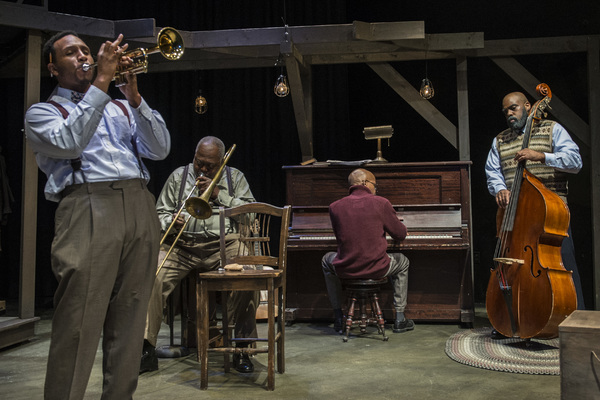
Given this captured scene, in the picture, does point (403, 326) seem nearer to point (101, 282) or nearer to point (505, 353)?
point (505, 353)

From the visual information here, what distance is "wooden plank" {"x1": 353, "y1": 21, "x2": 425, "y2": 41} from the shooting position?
545 centimetres

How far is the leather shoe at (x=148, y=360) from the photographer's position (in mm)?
3859

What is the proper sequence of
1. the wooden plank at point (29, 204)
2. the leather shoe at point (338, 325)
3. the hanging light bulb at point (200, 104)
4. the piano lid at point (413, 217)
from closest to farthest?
the wooden plank at point (29, 204)
the leather shoe at point (338, 325)
the piano lid at point (413, 217)
the hanging light bulb at point (200, 104)

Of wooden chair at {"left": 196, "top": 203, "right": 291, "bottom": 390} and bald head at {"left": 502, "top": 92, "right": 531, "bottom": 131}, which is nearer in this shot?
wooden chair at {"left": 196, "top": 203, "right": 291, "bottom": 390}

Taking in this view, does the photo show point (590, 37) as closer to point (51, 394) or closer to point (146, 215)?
point (146, 215)

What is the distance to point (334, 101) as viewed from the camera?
7.31 metres

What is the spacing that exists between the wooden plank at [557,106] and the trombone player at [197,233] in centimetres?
339

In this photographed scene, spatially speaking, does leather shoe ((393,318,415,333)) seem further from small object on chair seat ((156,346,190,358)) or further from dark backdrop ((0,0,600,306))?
dark backdrop ((0,0,600,306))

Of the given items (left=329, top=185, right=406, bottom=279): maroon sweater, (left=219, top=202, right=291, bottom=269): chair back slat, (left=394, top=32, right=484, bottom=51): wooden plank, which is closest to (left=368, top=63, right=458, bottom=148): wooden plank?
(left=394, top=32, right=484, bottom=51): wooden plank

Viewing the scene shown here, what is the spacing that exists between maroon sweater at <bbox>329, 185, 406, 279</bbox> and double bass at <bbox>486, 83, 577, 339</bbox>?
92 cm

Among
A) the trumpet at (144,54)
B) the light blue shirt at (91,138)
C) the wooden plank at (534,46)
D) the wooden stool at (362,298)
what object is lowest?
the wooden stool at (362,298)

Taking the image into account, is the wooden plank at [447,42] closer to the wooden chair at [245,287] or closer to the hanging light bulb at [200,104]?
the hanging light bulb at [200,104]

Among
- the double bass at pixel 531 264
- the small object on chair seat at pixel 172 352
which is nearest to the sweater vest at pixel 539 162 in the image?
the double bass at pixel 531 264

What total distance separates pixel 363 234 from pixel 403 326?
100 centimetres
